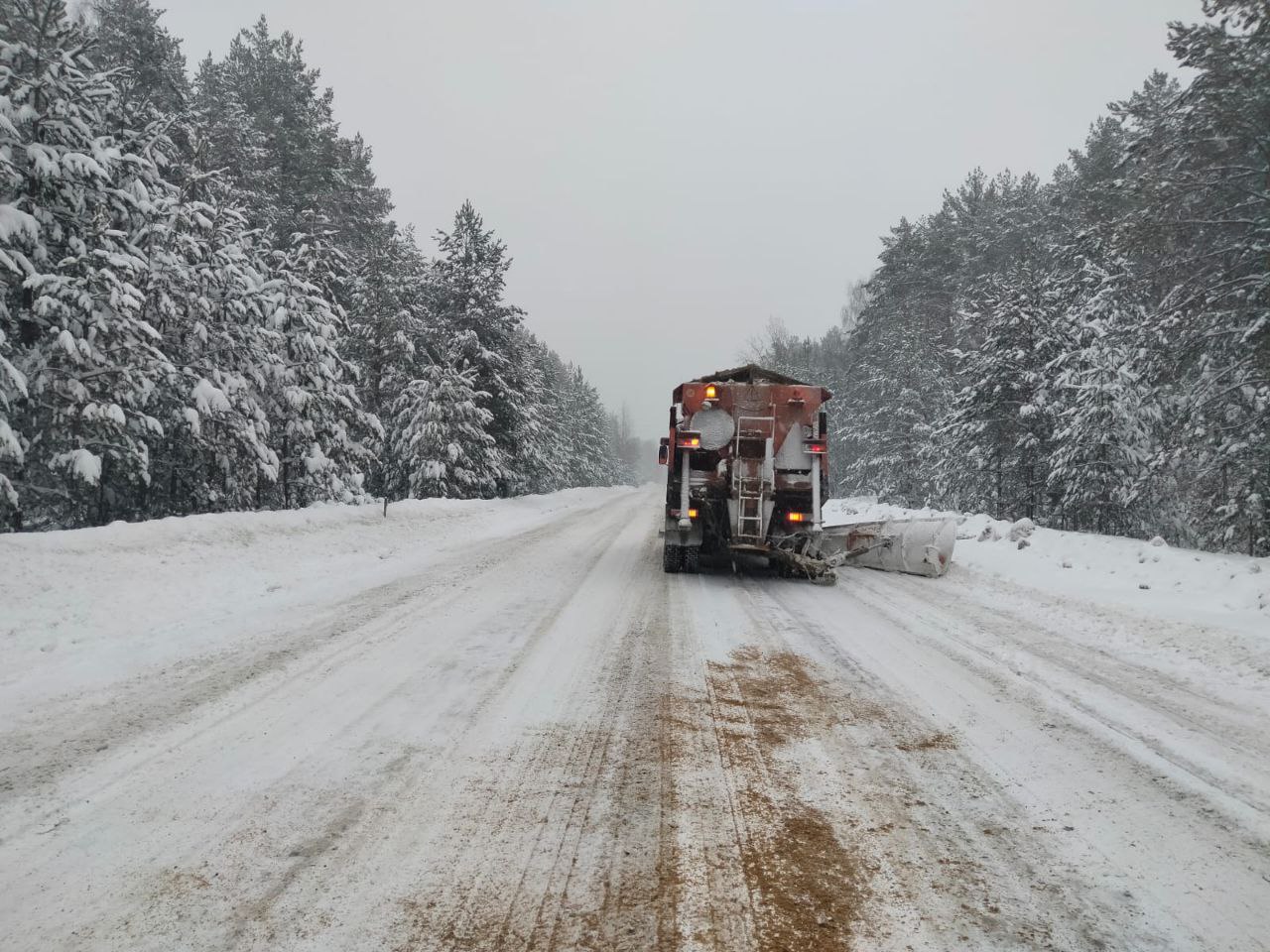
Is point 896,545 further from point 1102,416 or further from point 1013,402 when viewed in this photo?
point 1013,402

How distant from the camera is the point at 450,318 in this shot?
24.3 metres

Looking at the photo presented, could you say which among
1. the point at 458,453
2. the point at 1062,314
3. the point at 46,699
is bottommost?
the point at 46,699

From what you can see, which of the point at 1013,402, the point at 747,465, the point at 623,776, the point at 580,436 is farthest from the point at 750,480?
the point at 580,436

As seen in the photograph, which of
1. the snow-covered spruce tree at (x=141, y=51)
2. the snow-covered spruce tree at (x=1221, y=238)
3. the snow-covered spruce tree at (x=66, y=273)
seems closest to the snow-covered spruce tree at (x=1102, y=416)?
the snow-covered spruce tree at (x=1221, y=238)

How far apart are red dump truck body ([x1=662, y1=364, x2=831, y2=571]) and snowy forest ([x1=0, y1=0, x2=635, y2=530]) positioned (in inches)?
329

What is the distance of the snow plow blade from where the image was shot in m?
9.20

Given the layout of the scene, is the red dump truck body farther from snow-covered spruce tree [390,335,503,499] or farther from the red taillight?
snow-covered spruce tree [390,335,503,499]

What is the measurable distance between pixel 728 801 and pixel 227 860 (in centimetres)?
193

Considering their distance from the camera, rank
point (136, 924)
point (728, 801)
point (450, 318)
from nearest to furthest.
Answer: point (136, 924), point (728, 801), point (450, 318)

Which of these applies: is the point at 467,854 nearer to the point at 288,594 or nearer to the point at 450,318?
the point at 288,594

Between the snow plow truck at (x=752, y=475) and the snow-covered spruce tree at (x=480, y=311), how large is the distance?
1611cm

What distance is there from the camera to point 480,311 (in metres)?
24.0

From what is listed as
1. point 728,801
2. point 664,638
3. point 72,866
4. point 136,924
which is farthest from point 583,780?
point 664,638

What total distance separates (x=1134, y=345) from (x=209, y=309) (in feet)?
67.7
